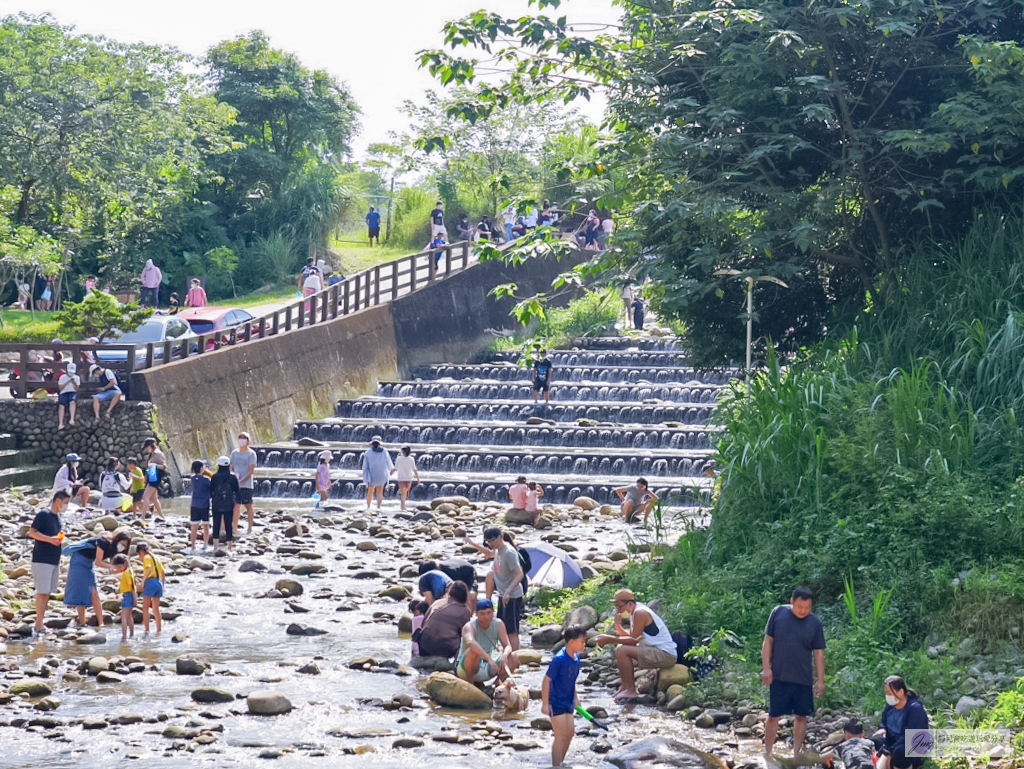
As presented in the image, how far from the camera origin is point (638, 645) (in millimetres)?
12297

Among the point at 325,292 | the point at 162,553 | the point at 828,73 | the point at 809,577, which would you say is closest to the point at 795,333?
the point at 828,73

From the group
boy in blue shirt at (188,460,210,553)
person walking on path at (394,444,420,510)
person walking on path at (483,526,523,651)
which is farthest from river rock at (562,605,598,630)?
person walking on path at (394,444,420,510)

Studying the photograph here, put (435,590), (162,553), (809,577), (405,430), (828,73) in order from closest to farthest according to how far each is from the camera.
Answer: (809,577), (435,590), (828,73), (162,553), (405,430)

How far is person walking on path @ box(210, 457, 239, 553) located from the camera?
19938 mm

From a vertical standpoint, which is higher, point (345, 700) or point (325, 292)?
point (325, 292)

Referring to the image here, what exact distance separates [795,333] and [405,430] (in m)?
12.9

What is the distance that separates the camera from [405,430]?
2873 cm

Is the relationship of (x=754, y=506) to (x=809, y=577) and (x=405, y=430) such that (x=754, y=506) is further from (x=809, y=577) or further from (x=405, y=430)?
(x=405, y=430)

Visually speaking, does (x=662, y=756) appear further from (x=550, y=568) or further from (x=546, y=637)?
(x=550, y=568)

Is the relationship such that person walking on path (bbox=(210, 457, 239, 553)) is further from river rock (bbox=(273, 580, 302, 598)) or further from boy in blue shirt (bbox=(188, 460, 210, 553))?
river rock (bbox=(273, 580, 302, 598))

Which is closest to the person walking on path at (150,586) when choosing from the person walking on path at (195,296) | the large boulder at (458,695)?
the large boulder at (458,695)

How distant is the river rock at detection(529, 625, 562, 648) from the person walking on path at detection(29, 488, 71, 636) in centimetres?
524

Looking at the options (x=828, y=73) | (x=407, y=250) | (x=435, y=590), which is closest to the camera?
(x=435, y=590)

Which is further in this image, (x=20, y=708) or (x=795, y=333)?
(x=795, y=333)
